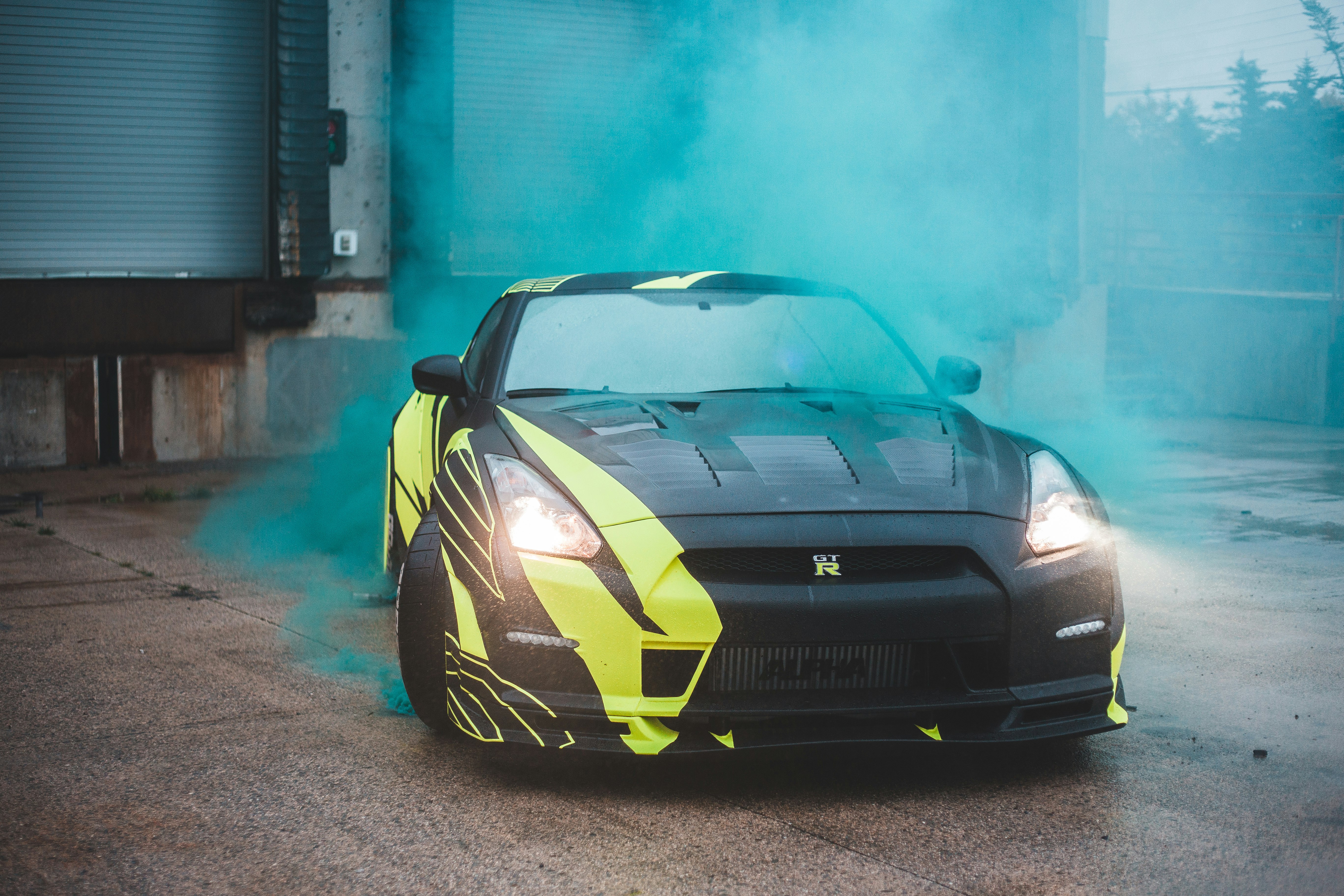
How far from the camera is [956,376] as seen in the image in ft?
14.2

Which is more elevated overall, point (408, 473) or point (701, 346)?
point (701, 346)

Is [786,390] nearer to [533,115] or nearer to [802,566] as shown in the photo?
[802,566]

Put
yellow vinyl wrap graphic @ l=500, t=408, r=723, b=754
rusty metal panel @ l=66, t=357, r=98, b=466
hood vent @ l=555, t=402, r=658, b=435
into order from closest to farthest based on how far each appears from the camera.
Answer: yellow vinyl wrap graphic @ l=500, t=408, r=723, b=754, hood vent @ l=555, t=402, r=658, b=435, rusty metal panel @ l=66, t=357, r=98, b=466

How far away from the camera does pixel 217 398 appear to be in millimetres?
9359

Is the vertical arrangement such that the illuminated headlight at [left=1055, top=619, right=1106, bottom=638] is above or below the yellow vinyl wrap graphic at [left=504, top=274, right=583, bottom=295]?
below

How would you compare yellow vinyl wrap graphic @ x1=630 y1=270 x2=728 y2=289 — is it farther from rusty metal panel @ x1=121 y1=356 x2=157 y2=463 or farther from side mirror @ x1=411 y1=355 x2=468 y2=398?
rusty metal panel @ x1=121 y1=356 x2=157 y2=463

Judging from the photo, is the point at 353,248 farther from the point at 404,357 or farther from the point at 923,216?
the point at 923,216

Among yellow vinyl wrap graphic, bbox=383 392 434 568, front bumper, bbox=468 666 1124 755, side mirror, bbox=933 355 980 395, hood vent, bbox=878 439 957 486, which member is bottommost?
front bumper, bbox=468 666 1124 755

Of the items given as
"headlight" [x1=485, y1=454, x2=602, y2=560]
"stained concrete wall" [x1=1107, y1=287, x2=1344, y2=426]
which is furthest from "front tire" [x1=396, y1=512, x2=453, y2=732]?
"stained concrete wall" [x1=1107, y1=287, x2=1344, y2=426]

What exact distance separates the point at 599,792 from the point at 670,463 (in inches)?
31.1

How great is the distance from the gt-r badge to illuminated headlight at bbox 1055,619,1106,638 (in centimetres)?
55

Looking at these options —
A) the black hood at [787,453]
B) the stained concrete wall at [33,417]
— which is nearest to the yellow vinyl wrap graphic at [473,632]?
the black hood at [787,453]

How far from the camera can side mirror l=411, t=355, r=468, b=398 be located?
4.10 m

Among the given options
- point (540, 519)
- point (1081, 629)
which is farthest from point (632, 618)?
point (1081, 629)
